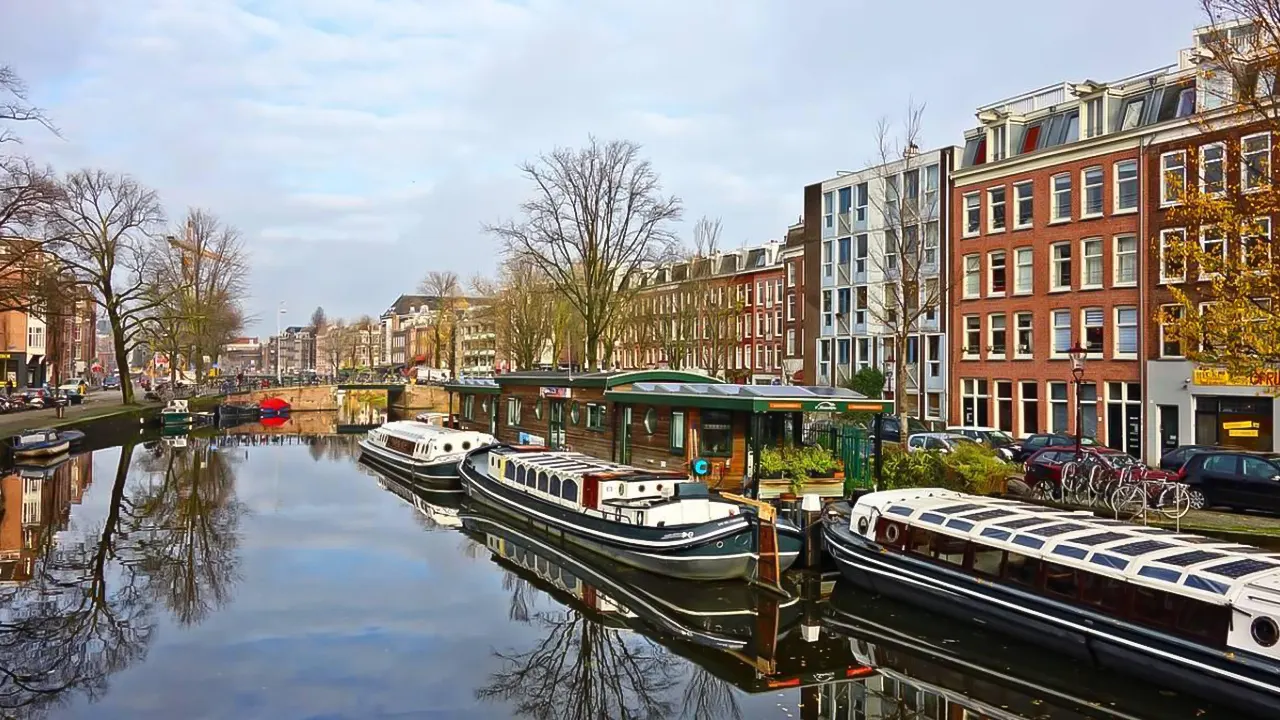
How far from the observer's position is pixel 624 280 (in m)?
49.5

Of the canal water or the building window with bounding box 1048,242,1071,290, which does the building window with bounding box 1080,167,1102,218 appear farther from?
the canal water

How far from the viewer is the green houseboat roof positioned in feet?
80.0

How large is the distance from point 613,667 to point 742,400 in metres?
9.49

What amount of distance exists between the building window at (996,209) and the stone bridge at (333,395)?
161 feet

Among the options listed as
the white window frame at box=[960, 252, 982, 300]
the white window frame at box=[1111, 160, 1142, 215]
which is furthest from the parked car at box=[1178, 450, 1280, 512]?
the white window frame at box=[960, 252, 982, 300]

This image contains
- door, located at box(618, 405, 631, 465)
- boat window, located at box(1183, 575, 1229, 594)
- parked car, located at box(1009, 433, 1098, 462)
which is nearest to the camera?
boat window, located at box(1183, 575, 1229, 594)

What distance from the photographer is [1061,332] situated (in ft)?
139

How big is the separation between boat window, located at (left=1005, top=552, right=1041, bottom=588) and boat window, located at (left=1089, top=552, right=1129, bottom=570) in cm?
120

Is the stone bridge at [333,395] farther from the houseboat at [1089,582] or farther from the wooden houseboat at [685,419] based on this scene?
the houseboat at [1089,582]

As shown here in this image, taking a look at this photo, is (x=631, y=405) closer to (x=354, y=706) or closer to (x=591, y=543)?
(x=591, y=543)

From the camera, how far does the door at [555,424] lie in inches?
1463

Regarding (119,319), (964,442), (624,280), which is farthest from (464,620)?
(119,319)

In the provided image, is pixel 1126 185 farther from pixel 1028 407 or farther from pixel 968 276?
Answer: pixel 1028 407

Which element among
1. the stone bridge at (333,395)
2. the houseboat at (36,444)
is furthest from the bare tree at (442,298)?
the houseboat at (36,444)
